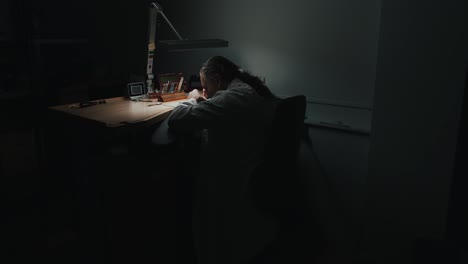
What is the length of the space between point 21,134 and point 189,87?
1.19 meters

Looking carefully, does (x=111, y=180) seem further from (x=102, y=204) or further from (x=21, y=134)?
(x=21, y=134)

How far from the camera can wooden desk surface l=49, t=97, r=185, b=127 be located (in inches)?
82.3

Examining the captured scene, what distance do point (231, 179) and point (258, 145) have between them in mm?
211

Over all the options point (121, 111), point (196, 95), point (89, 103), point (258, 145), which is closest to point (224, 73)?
point (196, 95)

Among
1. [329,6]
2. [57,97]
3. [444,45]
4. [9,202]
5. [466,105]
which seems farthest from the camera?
[57,97]

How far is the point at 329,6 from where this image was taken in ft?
8.14

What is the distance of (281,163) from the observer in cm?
195

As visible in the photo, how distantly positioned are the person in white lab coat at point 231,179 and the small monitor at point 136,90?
0.63 meters

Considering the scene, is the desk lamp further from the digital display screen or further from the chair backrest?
the chair backrest

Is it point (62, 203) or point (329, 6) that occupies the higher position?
point (329, 6)

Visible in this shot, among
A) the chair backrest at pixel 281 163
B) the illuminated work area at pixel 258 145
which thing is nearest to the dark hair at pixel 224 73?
the illuminated work area at pixel 258 145

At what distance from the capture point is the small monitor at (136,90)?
8.63 feet

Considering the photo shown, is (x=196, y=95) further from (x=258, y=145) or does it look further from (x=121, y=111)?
(x=258, y=145)

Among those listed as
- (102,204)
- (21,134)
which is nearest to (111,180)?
(102,204)
